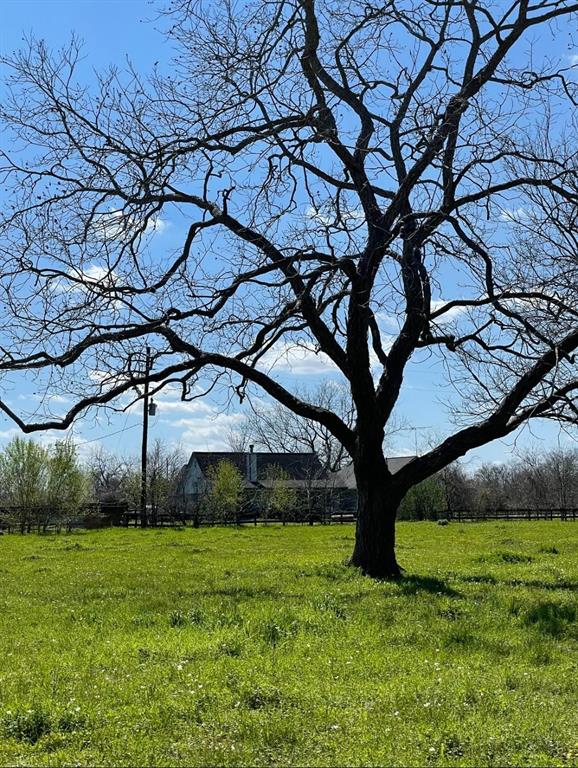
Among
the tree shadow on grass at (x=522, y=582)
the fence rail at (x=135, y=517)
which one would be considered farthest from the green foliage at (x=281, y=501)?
the tree shadow on grass at (x=522, y=582)

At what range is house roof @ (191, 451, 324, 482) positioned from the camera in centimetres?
6294

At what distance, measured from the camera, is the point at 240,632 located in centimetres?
802

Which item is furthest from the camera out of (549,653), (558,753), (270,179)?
(270,179)

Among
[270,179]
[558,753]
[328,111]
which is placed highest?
[328,111]

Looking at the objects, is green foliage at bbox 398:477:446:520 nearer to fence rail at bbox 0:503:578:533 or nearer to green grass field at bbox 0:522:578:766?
fence rail at bbox 0:503:578:533

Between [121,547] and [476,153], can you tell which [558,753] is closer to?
[476,153]

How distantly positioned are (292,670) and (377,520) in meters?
6.77

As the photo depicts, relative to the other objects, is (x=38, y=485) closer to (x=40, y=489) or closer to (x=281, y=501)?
(x=40, y=489)

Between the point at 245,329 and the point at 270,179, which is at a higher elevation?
the point at 270,179

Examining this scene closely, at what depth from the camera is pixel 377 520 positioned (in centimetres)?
1315

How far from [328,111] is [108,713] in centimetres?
899

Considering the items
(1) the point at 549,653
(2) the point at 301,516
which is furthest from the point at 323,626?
(2) the point at 301,516

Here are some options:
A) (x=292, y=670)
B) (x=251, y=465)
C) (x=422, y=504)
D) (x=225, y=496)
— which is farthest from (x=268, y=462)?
(x=292, y=670)

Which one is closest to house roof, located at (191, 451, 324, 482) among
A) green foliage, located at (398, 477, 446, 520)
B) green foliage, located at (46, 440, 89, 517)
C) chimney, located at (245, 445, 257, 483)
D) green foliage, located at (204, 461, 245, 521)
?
chimney, located at (245, 445, 257, 483)
